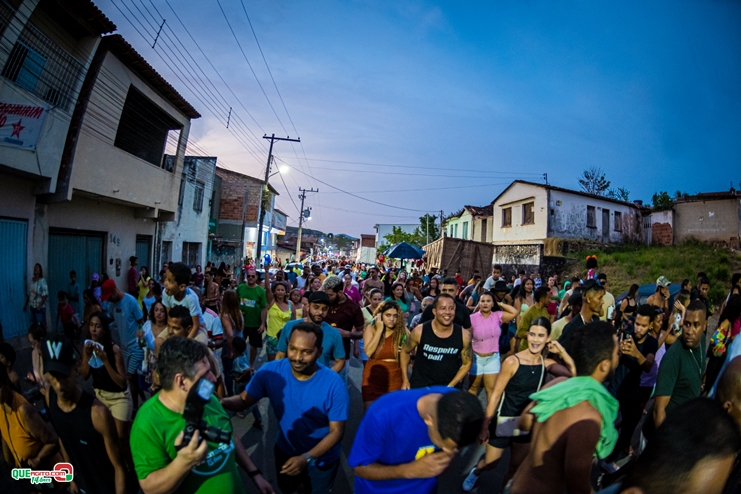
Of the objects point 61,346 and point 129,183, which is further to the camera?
point 129,183

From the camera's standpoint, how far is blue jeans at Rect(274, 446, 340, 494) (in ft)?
8.99

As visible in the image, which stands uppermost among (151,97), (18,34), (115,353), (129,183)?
(151,97)

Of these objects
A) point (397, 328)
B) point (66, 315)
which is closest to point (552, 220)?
Result: point (397, 328)

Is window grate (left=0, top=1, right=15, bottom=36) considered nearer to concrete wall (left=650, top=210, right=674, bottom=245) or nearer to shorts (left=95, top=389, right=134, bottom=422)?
shorts (left=95, top=389, right=134, bottom=422)

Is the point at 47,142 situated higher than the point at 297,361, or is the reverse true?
the point at 47,142

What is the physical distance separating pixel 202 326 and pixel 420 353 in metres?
2.54

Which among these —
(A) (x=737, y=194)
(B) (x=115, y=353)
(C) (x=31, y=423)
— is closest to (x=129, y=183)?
(B) (x=115, y=353)

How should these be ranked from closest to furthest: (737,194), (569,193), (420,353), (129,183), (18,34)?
(420,353), (18,34), (129,183), (737,194), (569,193)

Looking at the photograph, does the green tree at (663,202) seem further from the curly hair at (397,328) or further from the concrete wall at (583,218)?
the curly hair at (397,328)

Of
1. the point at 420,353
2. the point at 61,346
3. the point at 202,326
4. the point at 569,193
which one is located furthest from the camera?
the point at 569,193

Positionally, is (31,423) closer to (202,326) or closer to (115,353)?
(115,353)

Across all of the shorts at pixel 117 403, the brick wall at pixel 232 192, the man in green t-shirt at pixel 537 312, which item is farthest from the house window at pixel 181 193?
the man in green t-shirt at pixel 537 312

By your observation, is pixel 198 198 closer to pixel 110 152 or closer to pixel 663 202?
pixel 110 152

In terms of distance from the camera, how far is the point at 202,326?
4914mm
